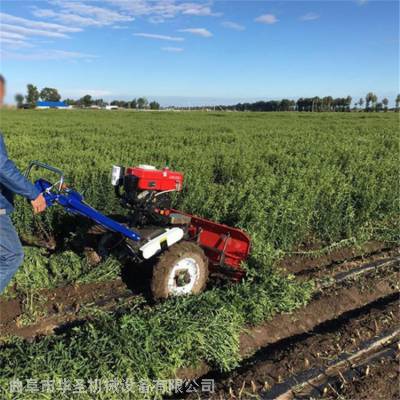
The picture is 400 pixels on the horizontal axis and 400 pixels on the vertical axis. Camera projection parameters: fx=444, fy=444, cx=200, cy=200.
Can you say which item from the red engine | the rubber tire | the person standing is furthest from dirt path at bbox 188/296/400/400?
the person standing

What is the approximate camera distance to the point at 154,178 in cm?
452

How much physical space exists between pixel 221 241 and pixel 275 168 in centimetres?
634

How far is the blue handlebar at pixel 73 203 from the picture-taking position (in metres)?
4.12

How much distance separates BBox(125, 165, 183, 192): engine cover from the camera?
444 cm

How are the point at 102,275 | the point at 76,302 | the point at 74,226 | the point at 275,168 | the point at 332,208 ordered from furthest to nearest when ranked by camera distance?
the point at 275,168
the point at 332,208
the point at 74,226
the point at 102,275
the point at 76,302

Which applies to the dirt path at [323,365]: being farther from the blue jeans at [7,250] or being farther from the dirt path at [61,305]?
the blue jeans at [7,250]

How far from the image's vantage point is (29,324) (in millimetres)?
4164

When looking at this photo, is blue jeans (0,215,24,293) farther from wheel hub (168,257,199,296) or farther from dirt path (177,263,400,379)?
dirt path (177,263,400,379)

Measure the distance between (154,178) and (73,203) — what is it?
847 millimetres

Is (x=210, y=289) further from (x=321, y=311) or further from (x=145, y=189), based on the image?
(x=145, y=189)

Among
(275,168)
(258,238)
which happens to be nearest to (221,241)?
(258,238)

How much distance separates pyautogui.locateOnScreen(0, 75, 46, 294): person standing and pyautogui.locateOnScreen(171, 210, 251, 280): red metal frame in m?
1.89

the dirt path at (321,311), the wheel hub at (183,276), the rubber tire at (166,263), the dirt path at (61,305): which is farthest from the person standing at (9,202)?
the dirt path at (321,311)

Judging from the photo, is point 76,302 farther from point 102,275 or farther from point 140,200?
point 140,200
